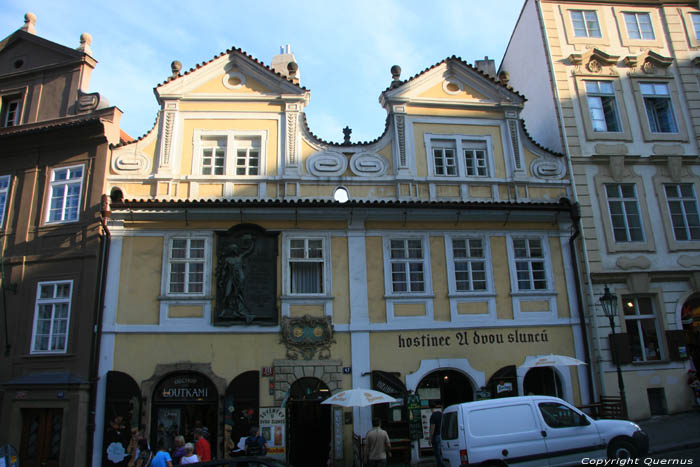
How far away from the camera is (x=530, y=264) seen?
17.1 metres

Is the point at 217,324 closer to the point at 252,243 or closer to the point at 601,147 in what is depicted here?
the point at 252,243

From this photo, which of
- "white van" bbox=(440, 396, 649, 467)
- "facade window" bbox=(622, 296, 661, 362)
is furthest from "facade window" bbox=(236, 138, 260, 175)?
"facade window" bbox=(622, 296, 661, 362)

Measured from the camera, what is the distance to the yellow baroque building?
15125 mm

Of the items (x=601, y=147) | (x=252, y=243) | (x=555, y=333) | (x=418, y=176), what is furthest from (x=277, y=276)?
(x=601, y=147)

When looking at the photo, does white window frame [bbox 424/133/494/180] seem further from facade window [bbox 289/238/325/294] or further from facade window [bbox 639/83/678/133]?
facade window [bbox 639/83/678/133]

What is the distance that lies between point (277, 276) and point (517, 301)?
7.35 m

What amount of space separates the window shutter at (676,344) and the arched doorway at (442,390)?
21.1 feet

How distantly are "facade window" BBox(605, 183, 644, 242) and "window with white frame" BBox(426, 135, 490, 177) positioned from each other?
14.2ft

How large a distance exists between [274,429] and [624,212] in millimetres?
13159

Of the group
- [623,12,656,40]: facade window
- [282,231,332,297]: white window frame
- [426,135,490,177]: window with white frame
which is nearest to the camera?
[282,231,332,297]: white window frame

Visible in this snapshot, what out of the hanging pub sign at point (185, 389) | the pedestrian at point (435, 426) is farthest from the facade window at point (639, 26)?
the hanging pub sign at point (185, 389)

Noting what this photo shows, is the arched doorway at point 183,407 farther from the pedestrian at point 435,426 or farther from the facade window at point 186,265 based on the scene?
the pedestrian at point 435,426

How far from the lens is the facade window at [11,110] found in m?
18.2

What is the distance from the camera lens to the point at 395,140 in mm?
17938
